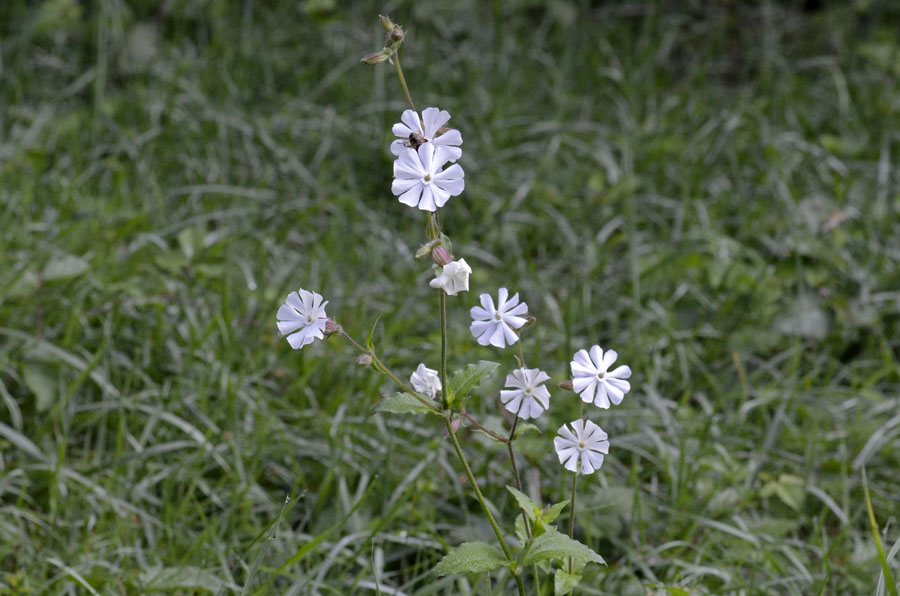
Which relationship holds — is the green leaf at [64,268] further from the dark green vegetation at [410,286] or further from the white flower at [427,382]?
the white flower at [427,382]

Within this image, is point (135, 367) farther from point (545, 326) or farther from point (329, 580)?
point (545, 326)

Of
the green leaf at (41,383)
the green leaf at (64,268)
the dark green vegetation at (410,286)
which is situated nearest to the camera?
the dark green vegetation at (410,286)

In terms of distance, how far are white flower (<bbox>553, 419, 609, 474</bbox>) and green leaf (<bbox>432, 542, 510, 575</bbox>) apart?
0.50 feet

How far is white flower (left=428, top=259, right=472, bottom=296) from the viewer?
1.06m

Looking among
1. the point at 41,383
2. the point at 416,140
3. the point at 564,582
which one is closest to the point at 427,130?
the point at 416,140

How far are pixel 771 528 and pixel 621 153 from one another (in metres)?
1.91

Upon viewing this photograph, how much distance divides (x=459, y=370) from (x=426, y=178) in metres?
0.25

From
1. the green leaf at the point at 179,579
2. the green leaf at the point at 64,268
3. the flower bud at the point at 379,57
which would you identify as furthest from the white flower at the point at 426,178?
the green leaf at the point at 64,268

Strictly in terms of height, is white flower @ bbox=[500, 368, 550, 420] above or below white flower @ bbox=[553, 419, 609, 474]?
above

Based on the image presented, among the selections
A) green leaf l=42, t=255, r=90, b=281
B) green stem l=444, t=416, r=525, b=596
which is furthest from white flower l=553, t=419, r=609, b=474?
green leaf l=42, t=255, r=90, b=281

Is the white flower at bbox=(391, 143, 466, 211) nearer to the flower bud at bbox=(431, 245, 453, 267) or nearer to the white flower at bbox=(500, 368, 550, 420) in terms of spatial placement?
the flower bud at bbox=(431, 245, 453, 267)

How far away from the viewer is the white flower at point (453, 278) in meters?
1.06

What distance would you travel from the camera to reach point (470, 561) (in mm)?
1126

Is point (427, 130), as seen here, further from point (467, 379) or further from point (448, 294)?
point (467, 379)
